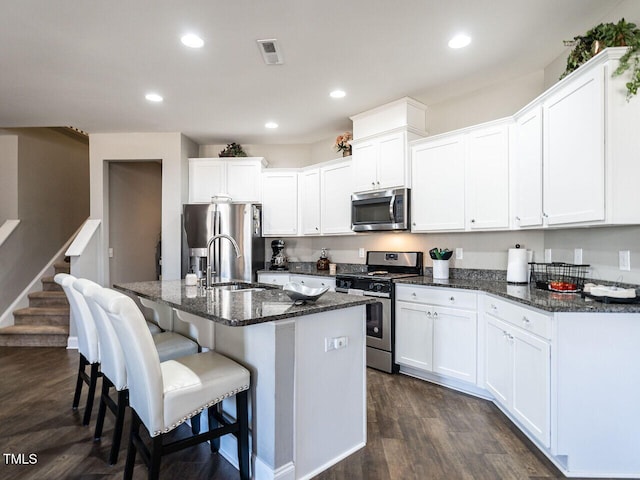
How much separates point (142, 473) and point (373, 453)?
1297mm

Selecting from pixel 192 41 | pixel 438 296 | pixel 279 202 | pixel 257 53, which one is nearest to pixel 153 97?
pixel 192 41

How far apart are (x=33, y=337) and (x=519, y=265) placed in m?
5.56

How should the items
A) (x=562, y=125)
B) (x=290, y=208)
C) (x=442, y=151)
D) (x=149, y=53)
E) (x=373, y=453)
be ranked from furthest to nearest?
(x=290, y=208) → (x=442, y=151) → (x=149, y=53) → (x=562, y=125) → (x=373, y=453)

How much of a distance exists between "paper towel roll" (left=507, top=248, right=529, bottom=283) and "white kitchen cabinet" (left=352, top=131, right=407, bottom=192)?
1.23 metres

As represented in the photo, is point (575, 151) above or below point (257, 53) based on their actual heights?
below

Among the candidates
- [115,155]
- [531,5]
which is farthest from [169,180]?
[531,5]

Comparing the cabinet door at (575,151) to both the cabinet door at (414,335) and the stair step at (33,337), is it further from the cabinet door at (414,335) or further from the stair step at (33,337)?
the stair step at (33,337)

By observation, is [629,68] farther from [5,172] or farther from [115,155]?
[5,172]

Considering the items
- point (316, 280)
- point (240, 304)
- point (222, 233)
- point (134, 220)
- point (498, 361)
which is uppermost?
point (134, 220)

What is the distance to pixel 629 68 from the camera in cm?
192

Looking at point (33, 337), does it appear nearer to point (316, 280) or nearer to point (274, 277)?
point (274, 277)

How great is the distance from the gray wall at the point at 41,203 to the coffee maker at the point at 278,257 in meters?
3.48

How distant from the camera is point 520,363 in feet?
7.48

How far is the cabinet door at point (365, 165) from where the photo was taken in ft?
12.8
